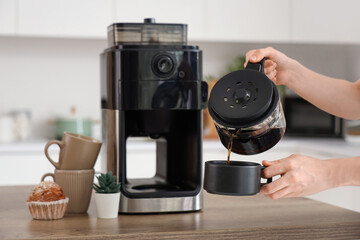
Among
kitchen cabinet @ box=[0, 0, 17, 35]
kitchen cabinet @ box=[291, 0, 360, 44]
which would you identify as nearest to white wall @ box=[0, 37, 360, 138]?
kitchen cabinet @ box=[0, 0, 17, 35]

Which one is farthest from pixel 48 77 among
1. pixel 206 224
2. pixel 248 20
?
pixel 206 224

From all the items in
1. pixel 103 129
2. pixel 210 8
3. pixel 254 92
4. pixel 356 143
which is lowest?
pixel 356 143

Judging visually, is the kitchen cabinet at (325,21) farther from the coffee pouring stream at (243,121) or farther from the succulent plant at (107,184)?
the coffee pouring stream at (243,121)

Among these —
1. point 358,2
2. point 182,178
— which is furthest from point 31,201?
point 358,2

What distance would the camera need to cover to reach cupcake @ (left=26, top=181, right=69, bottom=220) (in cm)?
130

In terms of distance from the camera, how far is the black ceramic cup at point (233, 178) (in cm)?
104

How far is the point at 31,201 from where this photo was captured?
132cm

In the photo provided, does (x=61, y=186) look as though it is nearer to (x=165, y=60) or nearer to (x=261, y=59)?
(x=165, y=60)

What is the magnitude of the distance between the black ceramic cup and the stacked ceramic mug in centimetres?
45

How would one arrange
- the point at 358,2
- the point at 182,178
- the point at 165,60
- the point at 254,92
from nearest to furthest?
the point at 254,92 < the point at 165,60 < the point at 182,178 < the point at 358,2

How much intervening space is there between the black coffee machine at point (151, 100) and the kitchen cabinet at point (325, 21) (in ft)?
7.45

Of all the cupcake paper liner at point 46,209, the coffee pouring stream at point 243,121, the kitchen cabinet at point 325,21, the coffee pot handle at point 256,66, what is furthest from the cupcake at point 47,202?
the kitchen cabinet at point 325,21

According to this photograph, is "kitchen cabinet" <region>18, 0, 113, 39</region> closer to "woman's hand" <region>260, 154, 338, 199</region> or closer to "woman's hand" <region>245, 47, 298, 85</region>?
"woman's hand" <region>245, 47, 298, 85</region>

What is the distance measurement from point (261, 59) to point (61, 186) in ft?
1.93
